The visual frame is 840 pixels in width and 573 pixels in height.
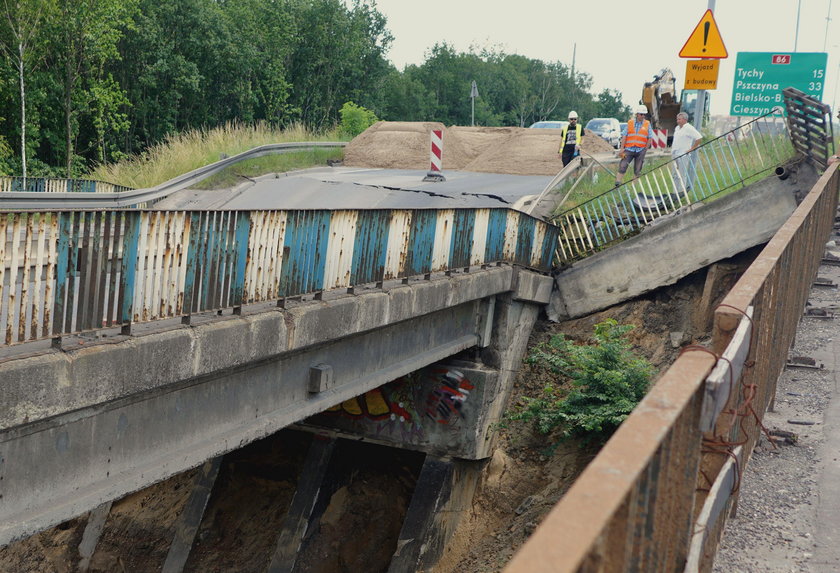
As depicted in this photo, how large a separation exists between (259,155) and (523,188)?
7.66 m

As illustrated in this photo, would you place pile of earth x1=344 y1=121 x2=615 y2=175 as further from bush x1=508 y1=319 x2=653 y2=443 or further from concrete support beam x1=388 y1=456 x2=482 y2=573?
concrete support beam x1=388 y1=456 x2=482 y2=573

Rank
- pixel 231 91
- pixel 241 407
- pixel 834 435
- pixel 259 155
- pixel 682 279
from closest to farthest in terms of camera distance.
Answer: pixel 834 435 → pixel 241 407 → pixel 682 279 → pixel 259 155 → pixel 231 91

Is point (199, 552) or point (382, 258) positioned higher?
point (382, 258)

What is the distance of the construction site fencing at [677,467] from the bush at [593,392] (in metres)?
6.74

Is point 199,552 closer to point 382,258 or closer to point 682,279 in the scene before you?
point 382,258

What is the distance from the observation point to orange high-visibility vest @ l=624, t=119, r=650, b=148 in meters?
17.5

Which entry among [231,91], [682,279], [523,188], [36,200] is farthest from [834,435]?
[231,91]

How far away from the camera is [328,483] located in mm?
13977

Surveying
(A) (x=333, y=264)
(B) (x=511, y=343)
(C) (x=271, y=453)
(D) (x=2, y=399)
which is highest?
(A) (x=333, y=264)

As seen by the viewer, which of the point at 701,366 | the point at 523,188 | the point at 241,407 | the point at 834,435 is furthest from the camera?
the point at 523,188

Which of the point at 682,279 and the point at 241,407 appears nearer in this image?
the point at 241,407

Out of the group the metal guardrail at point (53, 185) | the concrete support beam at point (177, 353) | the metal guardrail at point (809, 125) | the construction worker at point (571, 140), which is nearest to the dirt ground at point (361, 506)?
the metal guardrail at point (809, 125)

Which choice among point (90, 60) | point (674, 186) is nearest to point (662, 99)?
point (674, 186)

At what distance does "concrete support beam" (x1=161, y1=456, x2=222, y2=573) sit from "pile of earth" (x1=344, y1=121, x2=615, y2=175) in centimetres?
1531
